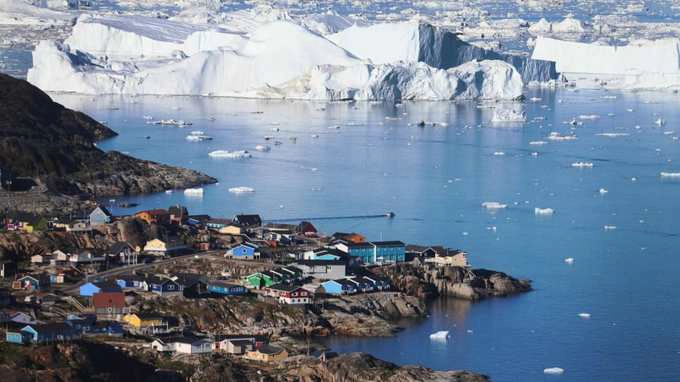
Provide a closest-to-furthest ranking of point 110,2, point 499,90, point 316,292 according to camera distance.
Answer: point 316,292
point 499,90
point 110,2

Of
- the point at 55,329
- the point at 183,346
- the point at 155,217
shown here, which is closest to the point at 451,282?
the point at 155,217

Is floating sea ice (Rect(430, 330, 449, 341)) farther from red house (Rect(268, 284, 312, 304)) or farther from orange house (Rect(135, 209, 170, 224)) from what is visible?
orange house (Rect(135, 209, 170, 224))

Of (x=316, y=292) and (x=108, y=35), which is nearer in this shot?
(x=316, y=292)

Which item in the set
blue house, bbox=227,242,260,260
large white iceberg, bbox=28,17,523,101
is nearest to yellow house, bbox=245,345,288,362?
blue house, bbox=227,242,260,260

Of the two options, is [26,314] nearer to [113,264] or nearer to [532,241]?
[113,264]

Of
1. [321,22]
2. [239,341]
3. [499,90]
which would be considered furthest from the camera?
[321,22]

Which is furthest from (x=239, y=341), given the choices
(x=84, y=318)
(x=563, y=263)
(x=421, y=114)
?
(x=421, y=114)

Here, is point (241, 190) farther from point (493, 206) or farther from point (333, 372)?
point (333, 372)
